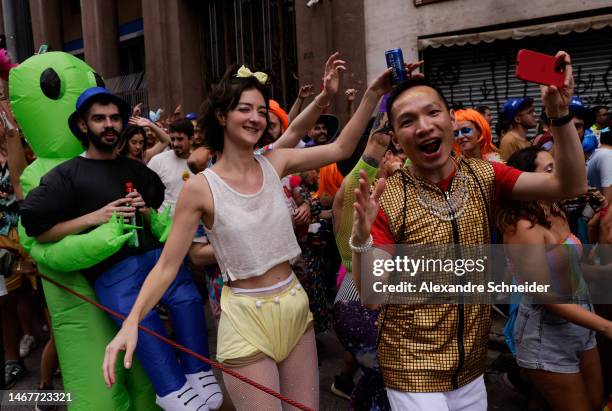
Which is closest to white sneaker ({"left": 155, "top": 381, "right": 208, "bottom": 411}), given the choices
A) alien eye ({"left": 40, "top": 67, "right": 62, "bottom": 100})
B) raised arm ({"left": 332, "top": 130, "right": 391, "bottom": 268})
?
raised arm ({"left": 332, "top": 130, "right": 391, "bottom": 268})

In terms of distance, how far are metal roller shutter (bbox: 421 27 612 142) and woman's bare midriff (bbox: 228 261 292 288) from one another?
7007 mm

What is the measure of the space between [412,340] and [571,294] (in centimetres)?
116

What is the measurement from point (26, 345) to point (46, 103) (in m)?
3.07

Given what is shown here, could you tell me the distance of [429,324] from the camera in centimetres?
200

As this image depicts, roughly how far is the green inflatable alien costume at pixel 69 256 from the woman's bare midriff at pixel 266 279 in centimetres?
82

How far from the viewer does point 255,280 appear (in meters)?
2.41

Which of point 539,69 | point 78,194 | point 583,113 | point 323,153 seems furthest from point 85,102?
point 583,113

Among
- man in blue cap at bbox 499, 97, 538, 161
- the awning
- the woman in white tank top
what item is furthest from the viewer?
the awning

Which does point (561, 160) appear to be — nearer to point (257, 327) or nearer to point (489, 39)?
point (257, 327)

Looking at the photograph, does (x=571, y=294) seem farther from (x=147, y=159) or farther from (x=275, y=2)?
(x=275, y=2)

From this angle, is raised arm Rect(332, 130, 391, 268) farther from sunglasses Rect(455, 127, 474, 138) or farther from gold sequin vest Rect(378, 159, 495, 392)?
sunglasses Rect(455, 127, 474, 138)

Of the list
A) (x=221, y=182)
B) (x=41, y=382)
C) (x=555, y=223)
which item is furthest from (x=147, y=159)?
(x=555, y=223)

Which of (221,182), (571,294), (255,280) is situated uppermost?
(221,182)

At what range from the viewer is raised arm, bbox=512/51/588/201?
1.88 metres
